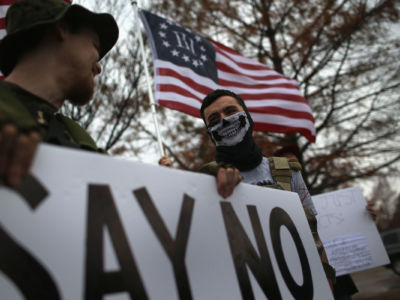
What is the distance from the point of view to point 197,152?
7488 millimetres

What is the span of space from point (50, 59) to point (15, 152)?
57cm

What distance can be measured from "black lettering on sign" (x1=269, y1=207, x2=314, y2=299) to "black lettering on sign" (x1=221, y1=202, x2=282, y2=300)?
9 centimetres

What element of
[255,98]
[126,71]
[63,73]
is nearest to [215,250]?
[63,73]

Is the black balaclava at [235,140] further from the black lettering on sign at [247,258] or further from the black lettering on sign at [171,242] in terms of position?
the black lettering on sign at [171,242]

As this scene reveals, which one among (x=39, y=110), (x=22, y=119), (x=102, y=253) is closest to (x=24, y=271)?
(x=102, y=253)

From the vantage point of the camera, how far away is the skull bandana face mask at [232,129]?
2.15 meters

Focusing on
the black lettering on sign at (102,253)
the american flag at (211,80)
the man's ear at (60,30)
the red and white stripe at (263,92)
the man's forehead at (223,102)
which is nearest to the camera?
the black lettering on sign at (102,253)

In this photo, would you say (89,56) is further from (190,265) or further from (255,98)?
(255,98)

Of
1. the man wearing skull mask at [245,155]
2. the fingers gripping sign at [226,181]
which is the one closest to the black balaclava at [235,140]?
the man wearing skull mask at [245,155]

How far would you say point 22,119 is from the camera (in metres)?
0.71

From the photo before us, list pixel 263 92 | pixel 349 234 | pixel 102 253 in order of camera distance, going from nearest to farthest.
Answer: pixel 102 253
pixel 349 234
pixel 263 92

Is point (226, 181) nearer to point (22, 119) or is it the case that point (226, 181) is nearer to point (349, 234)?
point (22, 119)

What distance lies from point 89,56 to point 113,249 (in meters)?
0.75

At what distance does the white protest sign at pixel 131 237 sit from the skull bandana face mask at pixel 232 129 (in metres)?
0.80
